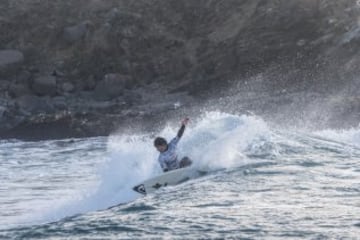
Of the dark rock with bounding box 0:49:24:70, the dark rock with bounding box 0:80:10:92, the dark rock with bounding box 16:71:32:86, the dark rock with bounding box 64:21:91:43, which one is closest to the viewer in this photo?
the dark rock with bounding box 0:80:10:92

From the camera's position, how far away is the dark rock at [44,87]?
4141cm

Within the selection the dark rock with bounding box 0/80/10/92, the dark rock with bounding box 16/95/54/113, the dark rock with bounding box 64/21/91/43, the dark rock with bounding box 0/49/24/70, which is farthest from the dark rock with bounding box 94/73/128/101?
the dark rock with bounding box 64/21/91/43

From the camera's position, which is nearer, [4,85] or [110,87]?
[110,87]

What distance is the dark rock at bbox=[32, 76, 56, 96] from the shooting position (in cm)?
4141

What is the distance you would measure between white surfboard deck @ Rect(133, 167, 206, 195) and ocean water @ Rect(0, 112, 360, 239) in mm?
356

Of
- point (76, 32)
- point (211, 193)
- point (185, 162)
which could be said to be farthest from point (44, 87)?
point (211, 193)

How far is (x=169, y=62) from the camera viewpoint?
44.3 metres

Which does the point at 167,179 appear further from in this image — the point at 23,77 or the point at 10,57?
the point at 10,57

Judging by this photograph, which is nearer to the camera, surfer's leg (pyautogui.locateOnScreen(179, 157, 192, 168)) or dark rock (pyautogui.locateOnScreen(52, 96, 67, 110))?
surfer's leg (pyautogui.locateOnScreen(179, 157, 192, 168))

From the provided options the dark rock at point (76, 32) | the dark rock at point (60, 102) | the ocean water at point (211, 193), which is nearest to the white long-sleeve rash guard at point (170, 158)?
the ocean water at point (211, 193)

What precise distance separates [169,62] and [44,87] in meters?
7.01

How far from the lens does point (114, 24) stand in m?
47.4

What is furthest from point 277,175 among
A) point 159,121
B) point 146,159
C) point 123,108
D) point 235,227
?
point 123,108

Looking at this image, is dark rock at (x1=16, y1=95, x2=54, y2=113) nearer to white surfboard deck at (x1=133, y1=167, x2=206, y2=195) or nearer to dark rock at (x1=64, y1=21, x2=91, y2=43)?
dark rock at (x1=64, y1=21, x2=91, y2=43)
